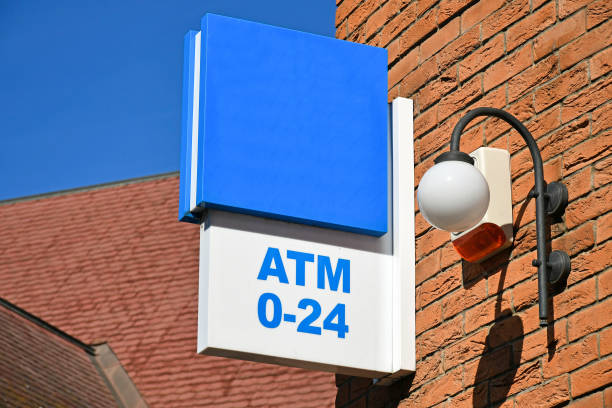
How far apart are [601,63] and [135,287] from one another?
34.7 ft

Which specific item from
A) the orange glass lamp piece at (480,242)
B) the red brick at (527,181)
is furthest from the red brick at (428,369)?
the red brick at (527,181)

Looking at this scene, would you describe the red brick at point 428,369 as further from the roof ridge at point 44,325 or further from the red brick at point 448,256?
the roof ridge at point 44,325

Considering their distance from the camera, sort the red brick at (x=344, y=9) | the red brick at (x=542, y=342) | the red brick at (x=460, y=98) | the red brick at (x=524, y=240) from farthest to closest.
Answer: the red brick at (x=344, y=9) < the red brick at (x=460, y=98) < the red brick at (x=524, y=240) < the red brick at (x=542, y=342)

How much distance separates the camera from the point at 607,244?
13.9ft

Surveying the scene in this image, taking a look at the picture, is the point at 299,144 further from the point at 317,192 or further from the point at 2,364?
the point at 2,364

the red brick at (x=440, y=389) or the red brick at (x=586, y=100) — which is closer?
the red brick at (x=586, y=100)

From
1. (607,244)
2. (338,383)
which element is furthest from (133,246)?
(607,244)

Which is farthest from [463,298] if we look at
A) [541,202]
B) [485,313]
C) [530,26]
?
[530,26]

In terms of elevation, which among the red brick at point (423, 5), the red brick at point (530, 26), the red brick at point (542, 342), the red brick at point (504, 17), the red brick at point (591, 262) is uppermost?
the red brick at point (423, 5)

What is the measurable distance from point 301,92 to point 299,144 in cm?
27

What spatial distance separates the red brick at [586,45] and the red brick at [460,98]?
560 millimetres

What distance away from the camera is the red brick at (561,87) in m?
4.57

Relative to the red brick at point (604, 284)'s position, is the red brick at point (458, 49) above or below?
above

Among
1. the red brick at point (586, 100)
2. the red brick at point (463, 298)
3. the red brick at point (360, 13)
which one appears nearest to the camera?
the red brick at point (586, 100)
